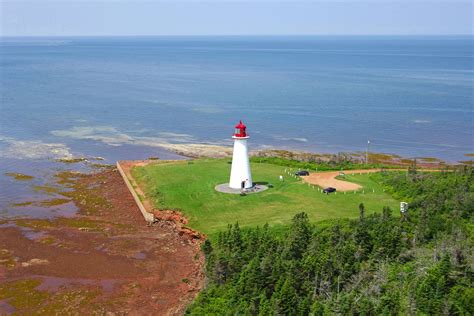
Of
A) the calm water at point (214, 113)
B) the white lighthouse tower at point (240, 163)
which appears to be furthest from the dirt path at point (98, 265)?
the white lighthouse tower at point (240, 163)

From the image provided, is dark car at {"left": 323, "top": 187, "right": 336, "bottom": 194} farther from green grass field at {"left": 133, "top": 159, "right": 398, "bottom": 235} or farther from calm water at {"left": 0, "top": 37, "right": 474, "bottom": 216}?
calm water at {"left": 0, "top": 37, "right": 474, "bottom": 216}

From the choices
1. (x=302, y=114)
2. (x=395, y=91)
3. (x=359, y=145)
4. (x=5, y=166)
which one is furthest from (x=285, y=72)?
(x=5, y=166)

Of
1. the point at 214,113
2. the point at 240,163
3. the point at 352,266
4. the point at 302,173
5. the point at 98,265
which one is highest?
the point at 214,113

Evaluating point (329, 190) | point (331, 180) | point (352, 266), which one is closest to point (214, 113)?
point (331, 180)

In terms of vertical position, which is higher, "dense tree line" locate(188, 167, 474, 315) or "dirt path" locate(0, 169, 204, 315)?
"dense tree line" locate(188, 167, 474, 315)

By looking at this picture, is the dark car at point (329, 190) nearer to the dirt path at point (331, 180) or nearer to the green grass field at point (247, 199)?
the green grass field at point (247, 199)

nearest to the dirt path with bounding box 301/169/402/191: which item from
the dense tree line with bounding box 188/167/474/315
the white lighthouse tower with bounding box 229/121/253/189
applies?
the white lighthouse tower with bounding box 229/121/253/189

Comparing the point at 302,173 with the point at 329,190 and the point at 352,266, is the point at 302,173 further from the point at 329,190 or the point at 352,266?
the point at 352,266
